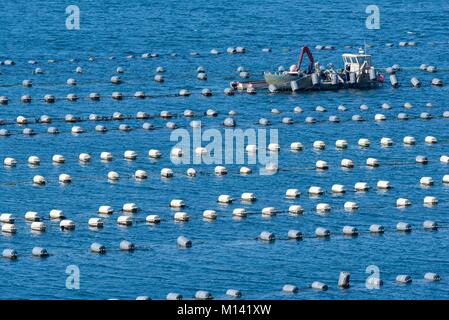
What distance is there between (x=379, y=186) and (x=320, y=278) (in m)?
41.6

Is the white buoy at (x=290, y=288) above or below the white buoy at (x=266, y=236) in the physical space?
below

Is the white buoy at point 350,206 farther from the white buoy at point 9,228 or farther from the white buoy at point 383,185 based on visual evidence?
the white buoy at point 9,228

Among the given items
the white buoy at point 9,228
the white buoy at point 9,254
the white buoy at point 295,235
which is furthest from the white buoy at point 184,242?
the white buoy at point 9,228

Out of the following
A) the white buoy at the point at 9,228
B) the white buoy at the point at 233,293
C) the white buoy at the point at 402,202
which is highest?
the white buoy at the point at 402,202

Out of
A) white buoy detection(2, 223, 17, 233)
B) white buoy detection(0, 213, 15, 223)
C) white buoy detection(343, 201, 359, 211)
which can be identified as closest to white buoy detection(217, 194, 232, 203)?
white buoy detection(343, 201, 359, 211)

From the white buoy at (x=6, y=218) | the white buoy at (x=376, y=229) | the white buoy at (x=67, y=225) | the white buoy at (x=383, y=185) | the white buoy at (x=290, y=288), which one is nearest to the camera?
the white buoy at (x=290, y=288)

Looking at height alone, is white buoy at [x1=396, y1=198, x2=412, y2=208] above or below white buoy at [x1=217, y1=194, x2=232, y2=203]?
below

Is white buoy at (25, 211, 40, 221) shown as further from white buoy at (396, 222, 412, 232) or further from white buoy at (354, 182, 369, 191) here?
white buoy at (354, 182, 369, 191)

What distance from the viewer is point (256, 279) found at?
156500 millimetres

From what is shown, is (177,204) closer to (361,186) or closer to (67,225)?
(67,225)

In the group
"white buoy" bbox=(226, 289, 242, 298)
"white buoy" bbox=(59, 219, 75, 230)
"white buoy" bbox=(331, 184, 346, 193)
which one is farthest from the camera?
"white buoy" bbox=(331, 184, 346, 193)
